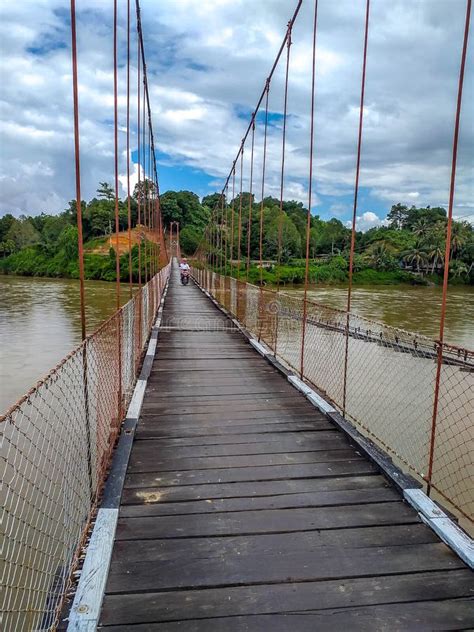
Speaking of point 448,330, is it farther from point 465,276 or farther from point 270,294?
point 465,276

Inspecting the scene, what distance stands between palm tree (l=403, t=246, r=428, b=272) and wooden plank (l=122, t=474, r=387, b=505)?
145 ft

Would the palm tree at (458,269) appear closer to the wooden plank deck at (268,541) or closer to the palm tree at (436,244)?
the palm tree at (436,244)

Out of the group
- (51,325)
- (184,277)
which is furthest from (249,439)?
(184,277)

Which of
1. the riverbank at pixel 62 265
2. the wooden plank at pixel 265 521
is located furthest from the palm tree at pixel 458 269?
the wooden plank at pixel 265 521

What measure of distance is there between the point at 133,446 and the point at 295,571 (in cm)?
122

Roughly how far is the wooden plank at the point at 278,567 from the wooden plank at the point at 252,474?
20.7 inches

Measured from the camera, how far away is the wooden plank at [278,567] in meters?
1.39

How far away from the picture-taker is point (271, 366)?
4.26 metres

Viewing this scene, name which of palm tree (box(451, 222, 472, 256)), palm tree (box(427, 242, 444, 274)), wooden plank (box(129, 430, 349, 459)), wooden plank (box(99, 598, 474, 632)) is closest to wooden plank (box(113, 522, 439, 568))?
wooden plank (box(99, 598, 474, 632))

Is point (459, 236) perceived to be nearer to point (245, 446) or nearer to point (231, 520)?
point (245, 446)

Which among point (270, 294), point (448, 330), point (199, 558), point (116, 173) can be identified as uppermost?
point (116, 173)

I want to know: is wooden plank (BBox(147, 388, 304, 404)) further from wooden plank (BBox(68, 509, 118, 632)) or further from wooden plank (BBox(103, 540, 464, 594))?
wooden plank (BBox(103, 540, 464, 594))

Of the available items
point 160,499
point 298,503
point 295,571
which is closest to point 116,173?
point 160,499

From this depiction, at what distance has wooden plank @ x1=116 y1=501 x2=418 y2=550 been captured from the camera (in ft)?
5.39
